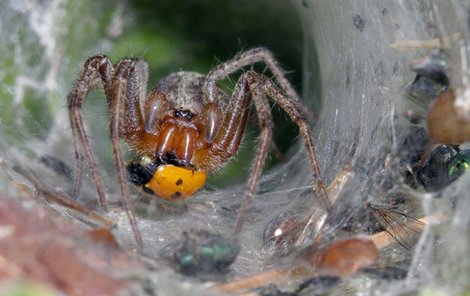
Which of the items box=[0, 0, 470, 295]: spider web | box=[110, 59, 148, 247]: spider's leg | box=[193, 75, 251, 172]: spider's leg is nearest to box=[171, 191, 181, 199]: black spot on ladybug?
box=[0, 0, 470, 295]: spider web

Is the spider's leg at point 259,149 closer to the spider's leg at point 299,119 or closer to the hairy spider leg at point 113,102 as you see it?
the spider's leg at point 299,119

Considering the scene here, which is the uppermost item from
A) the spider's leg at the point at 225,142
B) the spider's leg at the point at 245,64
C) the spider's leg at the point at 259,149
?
the spider's leg at the point at 245,64

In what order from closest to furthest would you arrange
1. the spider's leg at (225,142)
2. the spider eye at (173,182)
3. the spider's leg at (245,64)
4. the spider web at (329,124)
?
the spider web at (329,124), the spider eye at (173,182), the spider's leg at (225,142), the spider's leg at (245,64)

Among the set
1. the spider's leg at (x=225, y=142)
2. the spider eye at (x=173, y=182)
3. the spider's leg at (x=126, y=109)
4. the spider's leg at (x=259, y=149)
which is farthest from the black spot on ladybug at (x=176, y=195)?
the spider's leg at (x=259, y=149)

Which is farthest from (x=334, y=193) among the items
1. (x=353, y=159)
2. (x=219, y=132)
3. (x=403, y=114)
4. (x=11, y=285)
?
(x=11, y=285)

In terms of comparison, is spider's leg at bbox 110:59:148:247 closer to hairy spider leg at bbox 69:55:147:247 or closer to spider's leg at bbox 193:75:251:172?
hairy spider leg at bbox 69:55:147:247

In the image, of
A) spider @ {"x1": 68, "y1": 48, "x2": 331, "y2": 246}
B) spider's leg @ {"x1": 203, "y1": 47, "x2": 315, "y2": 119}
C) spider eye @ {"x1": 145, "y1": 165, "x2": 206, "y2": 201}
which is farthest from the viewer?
spider's leg @ {"x1": 203, "y1": 47, "x2": 315, "y2": 119}

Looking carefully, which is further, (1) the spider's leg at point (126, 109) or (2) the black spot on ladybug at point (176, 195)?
(2) the black spot on ladybug at point (176, 195)

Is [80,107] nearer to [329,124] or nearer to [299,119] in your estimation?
[299,119]
